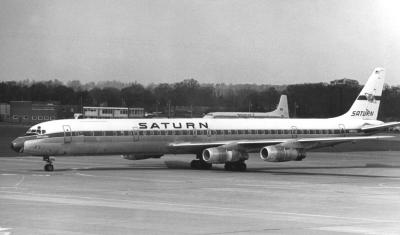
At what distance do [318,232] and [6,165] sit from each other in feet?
118

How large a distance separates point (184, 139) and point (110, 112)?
6980 cm

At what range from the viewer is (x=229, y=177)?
42438 millimetres

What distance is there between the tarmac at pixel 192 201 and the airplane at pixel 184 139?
1.22m

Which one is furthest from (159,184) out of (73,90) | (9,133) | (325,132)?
(73,90)

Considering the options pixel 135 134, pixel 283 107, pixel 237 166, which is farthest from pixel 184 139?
pixel 283 107

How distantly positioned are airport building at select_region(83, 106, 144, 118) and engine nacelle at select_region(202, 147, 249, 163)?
6375cm

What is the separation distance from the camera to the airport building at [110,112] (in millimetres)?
113525

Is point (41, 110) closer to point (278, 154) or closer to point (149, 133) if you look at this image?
point (149, 133)

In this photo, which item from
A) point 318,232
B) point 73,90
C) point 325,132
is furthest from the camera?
point 73,90

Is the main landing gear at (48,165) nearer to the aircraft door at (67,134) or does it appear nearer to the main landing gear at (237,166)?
the aircraft door at (67,134)

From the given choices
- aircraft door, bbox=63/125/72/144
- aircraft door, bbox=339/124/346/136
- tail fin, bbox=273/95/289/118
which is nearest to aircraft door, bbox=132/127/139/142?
aircraft door, bbox=63/125/72/144

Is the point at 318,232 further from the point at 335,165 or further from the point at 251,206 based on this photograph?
the point at 335,165

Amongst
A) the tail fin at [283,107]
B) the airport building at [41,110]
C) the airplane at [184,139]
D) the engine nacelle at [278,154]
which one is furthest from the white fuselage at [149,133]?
the airport building at [41,110]

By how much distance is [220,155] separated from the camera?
48.0 m
